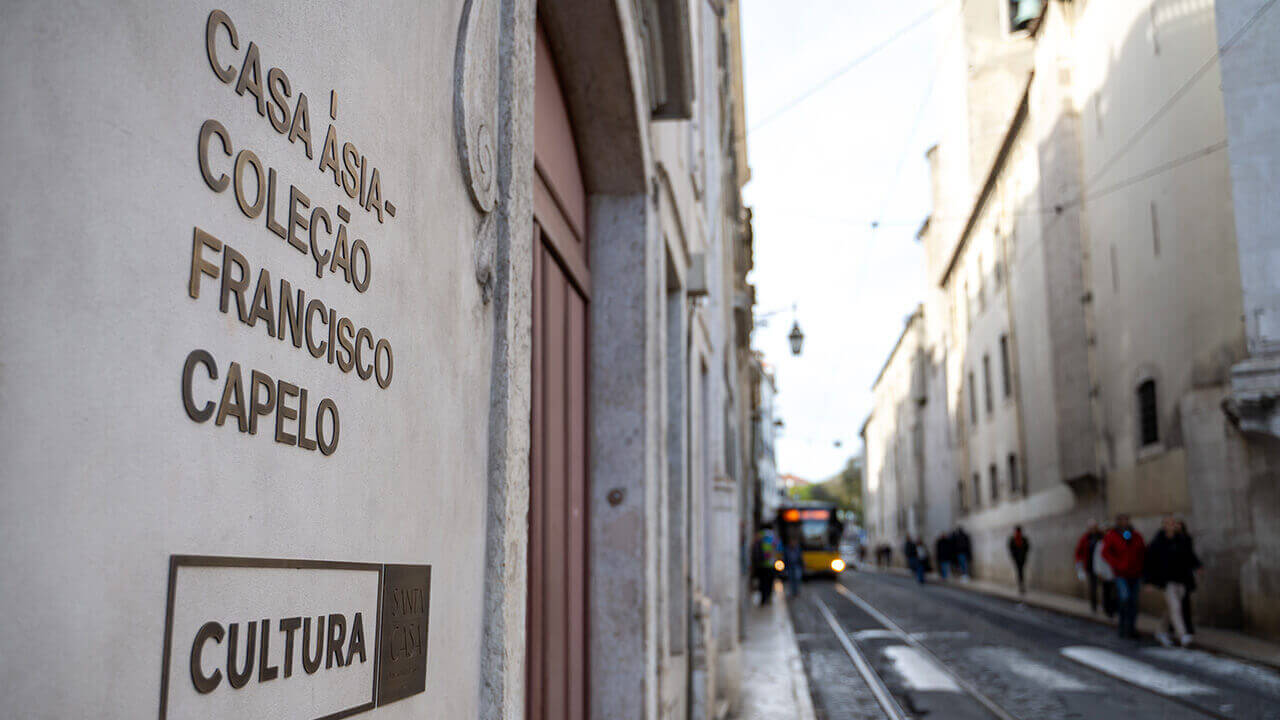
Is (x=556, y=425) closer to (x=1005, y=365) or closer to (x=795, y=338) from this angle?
(x=795, y=338)

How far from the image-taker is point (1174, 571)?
14562mm

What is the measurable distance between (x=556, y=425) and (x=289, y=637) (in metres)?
2.65

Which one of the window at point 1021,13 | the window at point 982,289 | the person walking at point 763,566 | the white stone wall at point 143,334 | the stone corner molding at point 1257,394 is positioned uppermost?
the window at point 1021,13

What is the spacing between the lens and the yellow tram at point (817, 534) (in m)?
37.4

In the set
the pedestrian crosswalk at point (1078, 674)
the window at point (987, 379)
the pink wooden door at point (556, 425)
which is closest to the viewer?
the pink wooden door at point (556, 425)

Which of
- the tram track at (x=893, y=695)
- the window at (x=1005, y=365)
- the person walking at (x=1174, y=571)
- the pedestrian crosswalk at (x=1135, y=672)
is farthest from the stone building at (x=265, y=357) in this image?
the window at (x=1005, y=365)

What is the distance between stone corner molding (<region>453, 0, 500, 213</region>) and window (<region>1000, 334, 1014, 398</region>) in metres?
33.2

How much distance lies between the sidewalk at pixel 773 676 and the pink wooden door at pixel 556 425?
5.91 m

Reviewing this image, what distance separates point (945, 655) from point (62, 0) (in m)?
14.7

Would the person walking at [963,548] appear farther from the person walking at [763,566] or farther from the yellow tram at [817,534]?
the person walking at [763,566]

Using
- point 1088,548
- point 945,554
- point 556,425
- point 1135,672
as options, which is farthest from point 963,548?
point 556,425

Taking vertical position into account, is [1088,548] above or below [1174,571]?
above

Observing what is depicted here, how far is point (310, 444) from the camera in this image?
1.50 meters

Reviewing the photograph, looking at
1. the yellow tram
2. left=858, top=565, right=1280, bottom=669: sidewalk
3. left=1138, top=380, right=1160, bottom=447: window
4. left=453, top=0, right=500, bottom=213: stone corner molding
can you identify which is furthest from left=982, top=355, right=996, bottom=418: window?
left=453, top=0, right=500, bottom=213: stone corner molding
